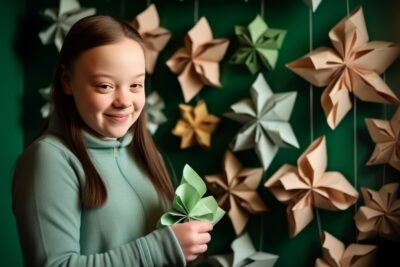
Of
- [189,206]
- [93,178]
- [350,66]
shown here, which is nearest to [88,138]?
[93,178]

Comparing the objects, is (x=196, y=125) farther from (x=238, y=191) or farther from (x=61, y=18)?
(x=61, y=18)

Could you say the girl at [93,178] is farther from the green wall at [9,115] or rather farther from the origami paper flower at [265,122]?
the green wall at [9,115]

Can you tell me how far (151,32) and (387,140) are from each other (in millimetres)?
698

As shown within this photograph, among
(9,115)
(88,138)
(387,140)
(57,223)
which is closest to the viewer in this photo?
(57,223)

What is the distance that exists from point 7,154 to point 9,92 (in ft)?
0.61

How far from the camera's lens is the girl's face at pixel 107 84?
29.7 inches

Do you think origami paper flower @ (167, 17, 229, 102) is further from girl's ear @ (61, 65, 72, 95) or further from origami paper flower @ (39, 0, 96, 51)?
girl's ear @ (61, 65, 72, 95)

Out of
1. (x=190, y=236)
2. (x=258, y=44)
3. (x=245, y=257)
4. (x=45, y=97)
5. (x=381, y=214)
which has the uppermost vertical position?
(x=258, y=44)

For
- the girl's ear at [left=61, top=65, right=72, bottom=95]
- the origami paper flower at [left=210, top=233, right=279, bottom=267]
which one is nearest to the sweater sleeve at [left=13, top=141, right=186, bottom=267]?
the girl's ear at [left=61, top=65, right=72, bottom=95]

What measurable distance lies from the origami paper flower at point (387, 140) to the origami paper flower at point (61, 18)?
0.87m

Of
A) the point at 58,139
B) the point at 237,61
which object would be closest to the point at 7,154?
the point at 58,139

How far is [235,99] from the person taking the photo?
4.04 ft

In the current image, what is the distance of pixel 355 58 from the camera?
1084 mm

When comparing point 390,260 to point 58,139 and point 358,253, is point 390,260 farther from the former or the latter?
point 58,139
